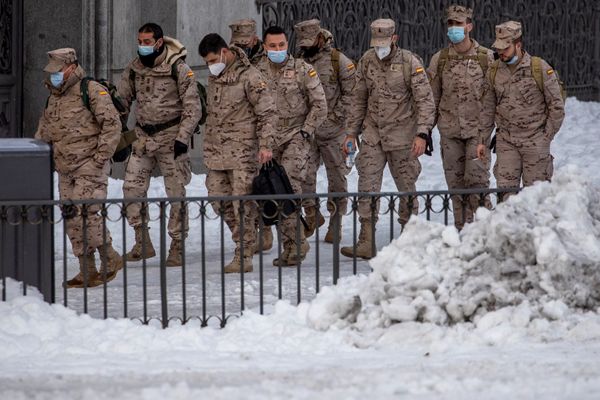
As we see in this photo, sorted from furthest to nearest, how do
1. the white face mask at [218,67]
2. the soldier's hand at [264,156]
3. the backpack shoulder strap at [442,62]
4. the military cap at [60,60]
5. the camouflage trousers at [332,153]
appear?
the camouflage trousers at [332,153]
the backpack shoulder strap at [442,62]
the white face mask at [218,67]
the soldier's hand at [264,156]
the military cap at [60,60]

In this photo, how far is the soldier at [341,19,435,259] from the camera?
45.4 feet

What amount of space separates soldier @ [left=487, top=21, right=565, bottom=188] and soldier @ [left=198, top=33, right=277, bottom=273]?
5.77ft

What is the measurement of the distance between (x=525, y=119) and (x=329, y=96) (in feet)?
6.14

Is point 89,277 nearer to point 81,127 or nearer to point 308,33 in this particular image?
point 81,127

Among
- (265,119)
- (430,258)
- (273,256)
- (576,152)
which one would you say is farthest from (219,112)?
(576,152)

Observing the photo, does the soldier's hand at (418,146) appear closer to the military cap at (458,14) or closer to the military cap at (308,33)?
the military cap at (458,14)

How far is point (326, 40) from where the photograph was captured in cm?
1482

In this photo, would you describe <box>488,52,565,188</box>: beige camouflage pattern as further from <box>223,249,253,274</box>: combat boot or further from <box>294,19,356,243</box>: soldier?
<box>223,249,253,274</box>: combat boot

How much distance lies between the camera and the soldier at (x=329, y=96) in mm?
14695

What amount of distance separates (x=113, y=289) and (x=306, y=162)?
2058 mm

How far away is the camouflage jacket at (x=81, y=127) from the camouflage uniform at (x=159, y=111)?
790 millimetres

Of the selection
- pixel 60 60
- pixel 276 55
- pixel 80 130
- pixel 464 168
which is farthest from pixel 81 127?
pixel 464 168

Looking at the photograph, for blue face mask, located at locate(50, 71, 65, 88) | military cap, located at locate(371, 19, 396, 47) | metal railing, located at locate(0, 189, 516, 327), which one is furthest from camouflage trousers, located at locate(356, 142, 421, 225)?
blue face mask, located at locate(50, 71, 65, 88)

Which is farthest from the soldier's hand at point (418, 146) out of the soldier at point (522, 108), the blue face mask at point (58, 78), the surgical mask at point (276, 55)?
the blue face mask at point (58, 78)
